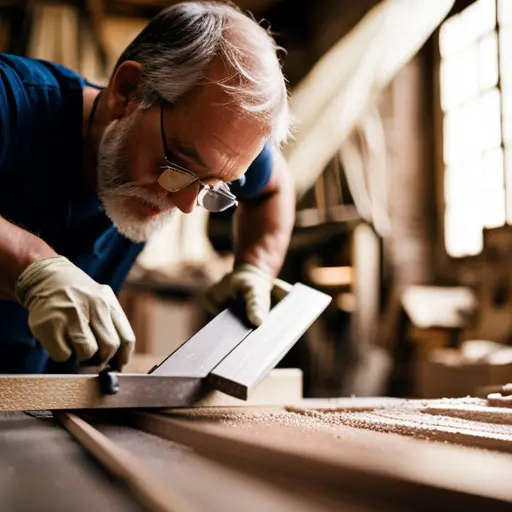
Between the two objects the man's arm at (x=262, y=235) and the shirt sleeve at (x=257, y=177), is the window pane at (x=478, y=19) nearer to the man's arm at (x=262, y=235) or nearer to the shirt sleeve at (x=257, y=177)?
the man's arm at (x=262, y=235)

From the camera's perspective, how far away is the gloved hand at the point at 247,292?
1753mm

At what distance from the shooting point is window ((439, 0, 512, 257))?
4285 mm

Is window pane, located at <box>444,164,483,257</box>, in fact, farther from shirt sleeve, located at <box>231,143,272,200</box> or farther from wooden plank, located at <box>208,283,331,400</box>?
wooden plank, located at <box>208,283,331,400</box>

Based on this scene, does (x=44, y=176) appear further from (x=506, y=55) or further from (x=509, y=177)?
(x=506, y=55)

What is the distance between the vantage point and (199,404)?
1.45 metres

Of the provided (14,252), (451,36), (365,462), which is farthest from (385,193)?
(365,462)

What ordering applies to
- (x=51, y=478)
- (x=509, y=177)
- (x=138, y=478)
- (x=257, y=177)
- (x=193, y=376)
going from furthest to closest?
(x=509, y=177) → (x=257, y=177) → (x=193, y=376) → (x=51, y=478) → (x=138, y=478)

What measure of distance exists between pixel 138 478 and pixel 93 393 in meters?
0.65

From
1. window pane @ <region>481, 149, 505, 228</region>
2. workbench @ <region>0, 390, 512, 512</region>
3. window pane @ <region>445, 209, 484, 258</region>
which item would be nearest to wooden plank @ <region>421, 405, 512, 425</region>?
workbench @ <region>0, 390, 512, 512</region>

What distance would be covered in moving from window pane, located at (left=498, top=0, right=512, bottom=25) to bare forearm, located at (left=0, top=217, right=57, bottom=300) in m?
3.89

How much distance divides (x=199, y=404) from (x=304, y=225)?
4.56 metres

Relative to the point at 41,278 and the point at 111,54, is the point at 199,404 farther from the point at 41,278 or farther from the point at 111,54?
the point at 111,54

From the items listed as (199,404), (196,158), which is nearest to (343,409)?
(199,404)

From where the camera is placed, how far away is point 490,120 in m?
4.48
